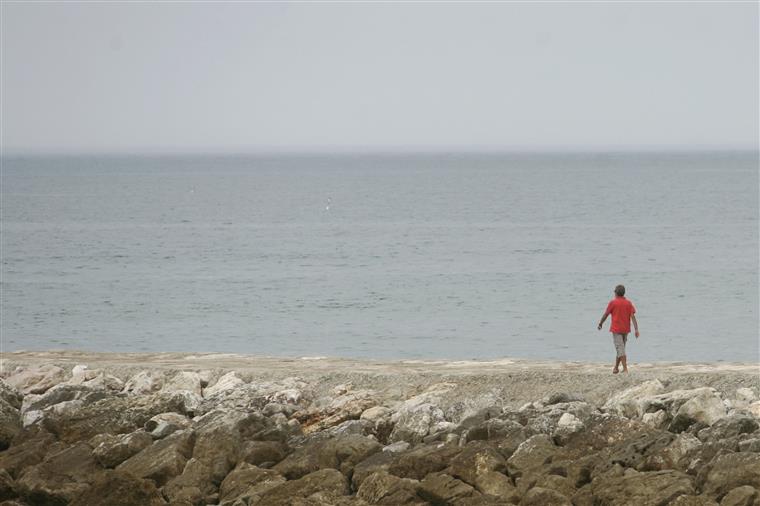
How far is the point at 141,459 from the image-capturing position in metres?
14.1

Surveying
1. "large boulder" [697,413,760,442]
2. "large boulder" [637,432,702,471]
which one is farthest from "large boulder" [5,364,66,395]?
"large boulder" [697,413,760,442]

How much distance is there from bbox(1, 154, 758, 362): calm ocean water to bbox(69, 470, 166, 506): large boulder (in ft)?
48.0

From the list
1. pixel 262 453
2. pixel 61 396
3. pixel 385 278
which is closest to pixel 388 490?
pixel 262 453

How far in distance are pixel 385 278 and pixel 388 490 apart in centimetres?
3024

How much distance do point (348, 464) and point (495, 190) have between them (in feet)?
340

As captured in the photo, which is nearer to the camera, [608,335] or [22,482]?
[22,482]

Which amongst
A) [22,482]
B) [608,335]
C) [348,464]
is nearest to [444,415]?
[348,464]

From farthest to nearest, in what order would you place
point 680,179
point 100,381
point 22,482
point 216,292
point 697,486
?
point 680,179
point 216,292
point 100,381
point 22,482
point 697,486

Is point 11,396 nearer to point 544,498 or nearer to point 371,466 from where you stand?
point 371,466

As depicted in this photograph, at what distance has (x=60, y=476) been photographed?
13891 millimetres

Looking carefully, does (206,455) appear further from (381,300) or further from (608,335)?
(381,300)

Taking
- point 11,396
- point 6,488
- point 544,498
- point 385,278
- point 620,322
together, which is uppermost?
point 620,322

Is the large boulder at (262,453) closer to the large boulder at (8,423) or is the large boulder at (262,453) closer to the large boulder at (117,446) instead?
the large boulder at (117,446)

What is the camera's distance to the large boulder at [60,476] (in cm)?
1345
